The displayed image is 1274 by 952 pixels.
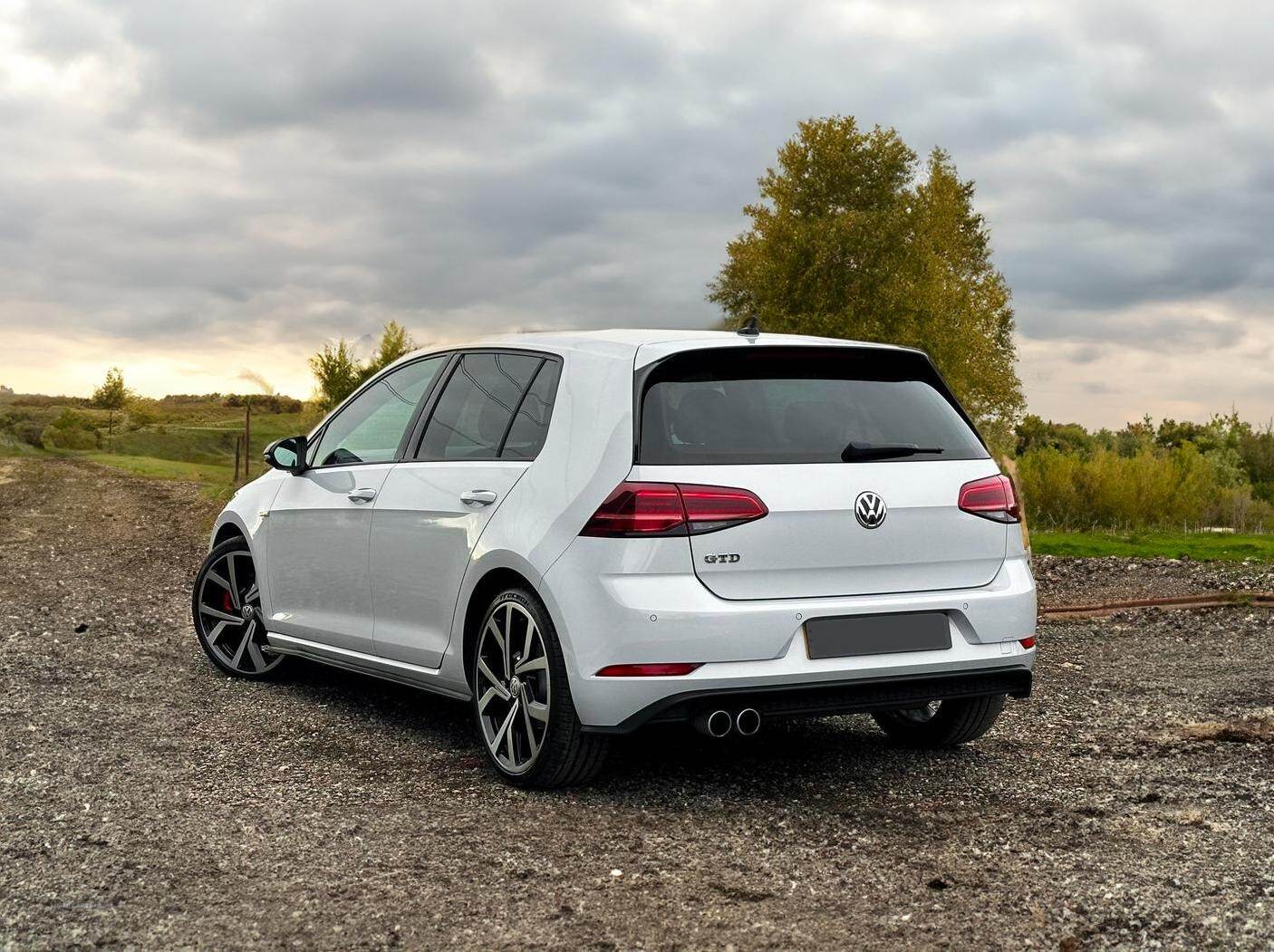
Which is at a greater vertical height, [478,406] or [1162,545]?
[478,406]

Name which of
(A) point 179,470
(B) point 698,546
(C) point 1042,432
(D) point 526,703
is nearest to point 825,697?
(B) point 698,546

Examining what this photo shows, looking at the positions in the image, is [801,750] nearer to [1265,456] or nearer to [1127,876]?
[1127,876]

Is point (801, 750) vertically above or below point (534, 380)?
below

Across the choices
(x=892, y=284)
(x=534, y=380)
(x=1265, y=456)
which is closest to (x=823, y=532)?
(x=534, y=380)

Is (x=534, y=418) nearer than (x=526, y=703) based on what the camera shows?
No

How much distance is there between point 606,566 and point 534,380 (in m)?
1.12

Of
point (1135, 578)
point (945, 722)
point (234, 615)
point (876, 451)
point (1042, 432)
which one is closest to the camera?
point (876, 451)

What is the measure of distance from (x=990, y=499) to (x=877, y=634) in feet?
2.49

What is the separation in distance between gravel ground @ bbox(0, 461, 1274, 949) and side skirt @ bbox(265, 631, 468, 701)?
0.30 meters

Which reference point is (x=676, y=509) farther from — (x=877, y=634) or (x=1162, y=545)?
(x=1162, y=545)

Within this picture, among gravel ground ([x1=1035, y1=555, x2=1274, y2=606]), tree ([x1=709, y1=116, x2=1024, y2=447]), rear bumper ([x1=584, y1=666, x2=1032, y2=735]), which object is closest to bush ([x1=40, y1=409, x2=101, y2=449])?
tree ([x1=709, y1=116, x2=1024, y2=447])

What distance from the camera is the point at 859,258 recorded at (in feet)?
145

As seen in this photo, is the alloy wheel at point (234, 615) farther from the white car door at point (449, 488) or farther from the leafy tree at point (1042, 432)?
the leafy tree at point (1042, 432)

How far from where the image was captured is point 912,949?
11.4 ft
